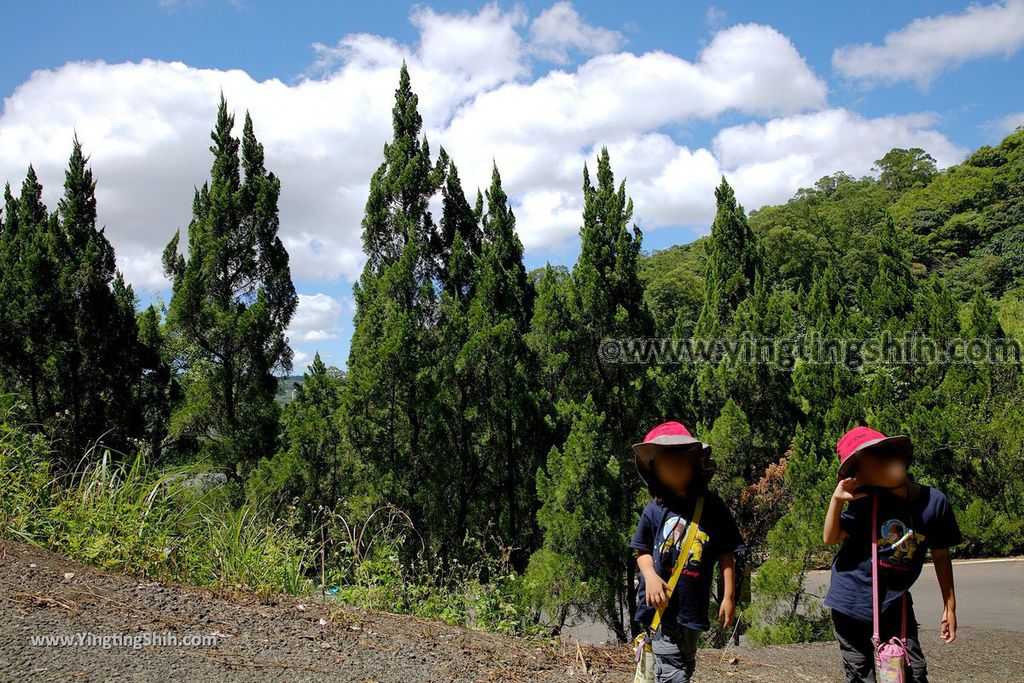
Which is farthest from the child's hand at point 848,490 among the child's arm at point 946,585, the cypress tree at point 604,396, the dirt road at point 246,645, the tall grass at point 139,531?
the cypress tree at point 604,396

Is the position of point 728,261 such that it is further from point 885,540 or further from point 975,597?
point 885,540

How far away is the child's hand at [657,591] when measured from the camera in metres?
2.45

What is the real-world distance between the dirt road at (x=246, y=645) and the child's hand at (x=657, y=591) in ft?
2.83

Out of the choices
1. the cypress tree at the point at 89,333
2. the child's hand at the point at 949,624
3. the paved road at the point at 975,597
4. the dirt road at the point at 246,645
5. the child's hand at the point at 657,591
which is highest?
the cypress tree at the point at 89,333

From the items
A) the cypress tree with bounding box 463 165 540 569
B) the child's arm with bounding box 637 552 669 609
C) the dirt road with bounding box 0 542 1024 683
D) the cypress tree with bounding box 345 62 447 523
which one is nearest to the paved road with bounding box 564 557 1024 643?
the cypress tree with bounding box 463 165 540 569

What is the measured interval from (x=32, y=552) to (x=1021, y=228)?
40351 millimetres

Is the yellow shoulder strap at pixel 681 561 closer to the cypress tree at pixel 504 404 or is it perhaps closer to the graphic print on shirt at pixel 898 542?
the graphic print on shirt at pixel 898 542

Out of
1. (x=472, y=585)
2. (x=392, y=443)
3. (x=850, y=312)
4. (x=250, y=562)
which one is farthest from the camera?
(x=850, y=312)

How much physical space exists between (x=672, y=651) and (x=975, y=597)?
1350 cm

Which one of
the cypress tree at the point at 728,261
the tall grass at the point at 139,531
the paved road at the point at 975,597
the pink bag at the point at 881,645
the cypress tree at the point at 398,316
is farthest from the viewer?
the cypress tree at the point at 728,261

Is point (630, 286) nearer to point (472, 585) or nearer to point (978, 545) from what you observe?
point (472, 585)

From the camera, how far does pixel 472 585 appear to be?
16.2ft

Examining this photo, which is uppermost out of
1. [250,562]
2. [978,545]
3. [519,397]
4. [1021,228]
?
[1021,228]

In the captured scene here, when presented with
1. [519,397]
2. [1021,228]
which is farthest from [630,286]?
[1021,228]
